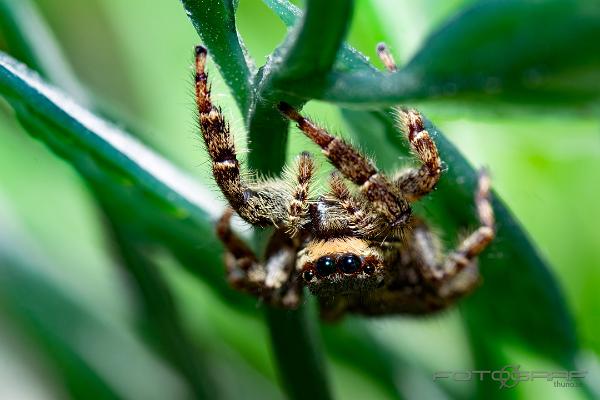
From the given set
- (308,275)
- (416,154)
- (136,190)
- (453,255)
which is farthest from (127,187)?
(453,255)

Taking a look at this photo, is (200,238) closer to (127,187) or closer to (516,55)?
(127,187)

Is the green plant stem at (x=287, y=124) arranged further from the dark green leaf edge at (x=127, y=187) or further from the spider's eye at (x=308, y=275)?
the dark green leaf edge at (x=127, y=187)

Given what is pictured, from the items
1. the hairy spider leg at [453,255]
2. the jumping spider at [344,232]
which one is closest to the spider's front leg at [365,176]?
the jumping spider at [344,232]

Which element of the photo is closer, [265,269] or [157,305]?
[265,269]

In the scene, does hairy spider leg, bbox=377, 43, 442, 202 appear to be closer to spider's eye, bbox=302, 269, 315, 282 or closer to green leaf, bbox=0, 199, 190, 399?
spider's eye, bbox=302, 269, 315, 282

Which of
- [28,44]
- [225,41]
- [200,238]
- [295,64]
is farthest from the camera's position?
[200,238]

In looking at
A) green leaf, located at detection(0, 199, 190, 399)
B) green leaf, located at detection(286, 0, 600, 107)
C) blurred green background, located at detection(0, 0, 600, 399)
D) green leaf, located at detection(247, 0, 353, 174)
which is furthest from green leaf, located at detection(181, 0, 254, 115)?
green leaf, located at detection(0, 199, 190, 399)

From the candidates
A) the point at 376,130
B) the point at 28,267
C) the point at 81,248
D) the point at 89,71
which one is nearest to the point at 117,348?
the point at 28,267

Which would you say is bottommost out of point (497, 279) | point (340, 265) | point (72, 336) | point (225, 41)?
point (72, 336)
